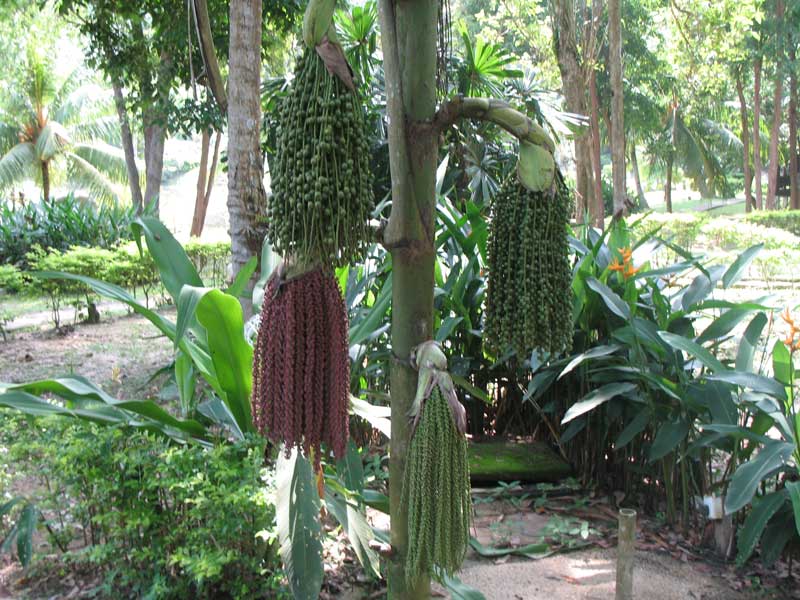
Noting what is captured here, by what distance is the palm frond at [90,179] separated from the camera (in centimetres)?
2320

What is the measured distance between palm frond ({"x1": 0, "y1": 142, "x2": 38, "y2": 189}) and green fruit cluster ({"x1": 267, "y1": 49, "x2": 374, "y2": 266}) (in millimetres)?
23825

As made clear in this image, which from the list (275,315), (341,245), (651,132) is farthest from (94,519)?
(651,132)

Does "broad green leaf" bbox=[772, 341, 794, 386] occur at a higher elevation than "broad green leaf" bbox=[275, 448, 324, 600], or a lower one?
higher

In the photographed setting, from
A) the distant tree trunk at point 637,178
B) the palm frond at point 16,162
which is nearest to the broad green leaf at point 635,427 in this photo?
the palm frond at point 16,162

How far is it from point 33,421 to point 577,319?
275 centimetres

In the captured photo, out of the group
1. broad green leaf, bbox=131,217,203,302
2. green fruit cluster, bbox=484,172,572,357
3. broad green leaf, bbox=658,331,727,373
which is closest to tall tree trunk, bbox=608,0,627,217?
broad green leaf, bbox=658,331,727,373

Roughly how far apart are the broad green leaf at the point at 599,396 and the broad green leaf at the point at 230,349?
4.97ft

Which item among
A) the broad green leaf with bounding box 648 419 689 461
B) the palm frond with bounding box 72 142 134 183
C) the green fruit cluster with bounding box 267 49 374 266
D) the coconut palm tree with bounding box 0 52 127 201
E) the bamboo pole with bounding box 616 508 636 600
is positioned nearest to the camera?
the green fruit cluster with bounding box 267 49 374 266

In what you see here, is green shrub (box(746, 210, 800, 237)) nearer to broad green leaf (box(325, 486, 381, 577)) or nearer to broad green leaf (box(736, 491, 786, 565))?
broad green leaf (box(736, 491, 786, 565))

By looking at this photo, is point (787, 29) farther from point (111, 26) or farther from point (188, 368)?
point (188, 368)

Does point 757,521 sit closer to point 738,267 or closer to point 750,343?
point 750,343

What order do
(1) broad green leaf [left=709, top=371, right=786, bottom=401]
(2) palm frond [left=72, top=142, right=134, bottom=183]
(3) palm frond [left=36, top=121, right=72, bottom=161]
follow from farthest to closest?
(2) palm frond [left=72, top=142, right=134, bottom=183], (3) palm frond [left=36, top=121, right=72, bottom=161], (1) broad green leaf [left=709, top=371, right=786, bottom=401]

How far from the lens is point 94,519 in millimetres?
2869

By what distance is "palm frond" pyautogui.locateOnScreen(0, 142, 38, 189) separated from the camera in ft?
72.4
